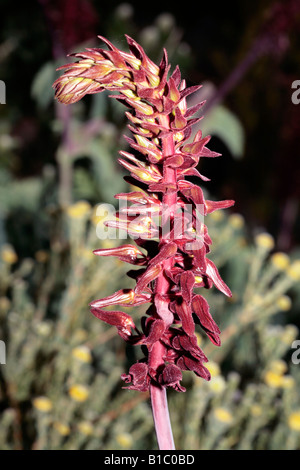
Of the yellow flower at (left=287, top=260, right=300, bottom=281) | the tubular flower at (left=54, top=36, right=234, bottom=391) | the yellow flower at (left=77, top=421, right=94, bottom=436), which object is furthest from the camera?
the yellow flower at (left=287, top=260, right=300, bottom=281)

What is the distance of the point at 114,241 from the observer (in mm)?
921

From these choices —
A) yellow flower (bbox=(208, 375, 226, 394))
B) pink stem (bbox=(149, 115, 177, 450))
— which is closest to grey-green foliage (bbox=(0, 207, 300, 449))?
yellow flower (bbox=(208, 375, 226, 394))

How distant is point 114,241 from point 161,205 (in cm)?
71

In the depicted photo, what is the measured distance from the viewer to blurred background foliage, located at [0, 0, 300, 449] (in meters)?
0.63

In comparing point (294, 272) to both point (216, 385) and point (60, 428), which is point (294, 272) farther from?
point (60, 428)

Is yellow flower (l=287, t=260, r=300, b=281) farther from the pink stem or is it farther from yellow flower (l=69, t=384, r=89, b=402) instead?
the pink stem

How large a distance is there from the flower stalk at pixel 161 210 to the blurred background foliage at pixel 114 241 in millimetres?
357

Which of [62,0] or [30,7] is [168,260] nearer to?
[62,0]

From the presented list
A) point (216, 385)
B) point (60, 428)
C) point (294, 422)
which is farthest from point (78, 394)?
point (294, 422)

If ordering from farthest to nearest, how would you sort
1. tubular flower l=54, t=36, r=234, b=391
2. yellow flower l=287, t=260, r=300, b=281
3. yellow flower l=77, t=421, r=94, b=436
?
yellow flower l=287, t=260, r=300, b=281 < yellow flower l=77, t=421, r=94, b=436 < tubular flower l=54, t=36, r=234, b=391

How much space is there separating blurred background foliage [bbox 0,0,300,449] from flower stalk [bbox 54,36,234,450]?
357 millimetres

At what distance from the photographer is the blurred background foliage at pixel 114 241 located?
2.08 ft
